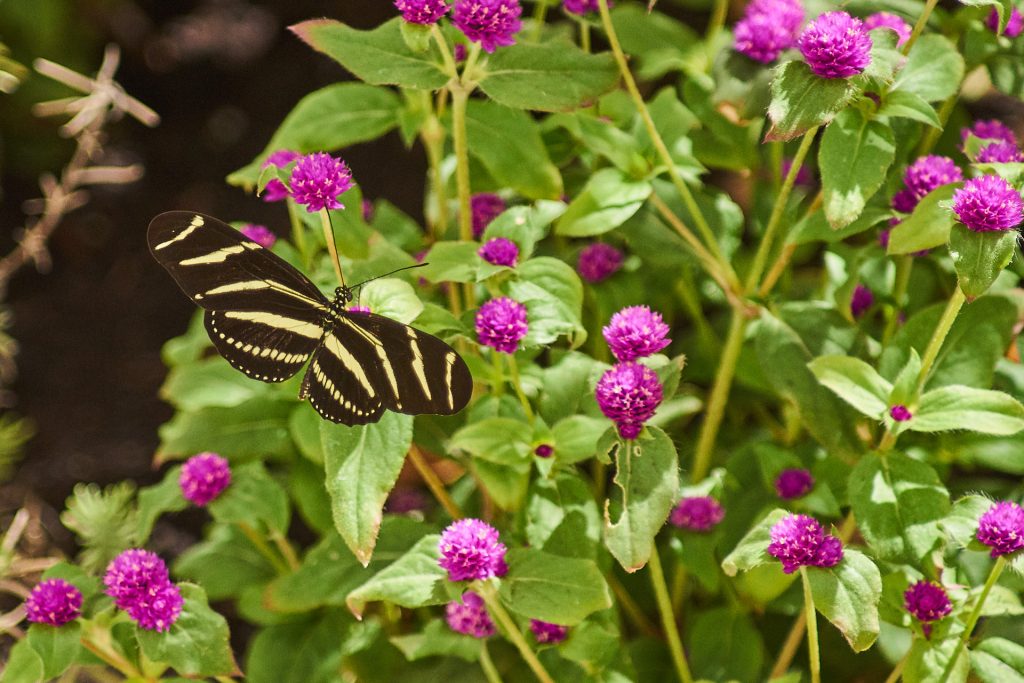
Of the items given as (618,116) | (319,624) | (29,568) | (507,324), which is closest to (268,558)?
(319,624)

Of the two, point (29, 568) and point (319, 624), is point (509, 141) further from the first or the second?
point (29, 568)

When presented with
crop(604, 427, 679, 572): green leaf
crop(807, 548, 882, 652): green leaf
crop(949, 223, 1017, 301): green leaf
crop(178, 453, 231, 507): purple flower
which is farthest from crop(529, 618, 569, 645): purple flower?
crop(949, 223, 1017, 301): green leaf

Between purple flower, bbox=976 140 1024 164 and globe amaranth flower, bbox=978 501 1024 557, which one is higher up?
purple flower, bbox=976 140 1024 164

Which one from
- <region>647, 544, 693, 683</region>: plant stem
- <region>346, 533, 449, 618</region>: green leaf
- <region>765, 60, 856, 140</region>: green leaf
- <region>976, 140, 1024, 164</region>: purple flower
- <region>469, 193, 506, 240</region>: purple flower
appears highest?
<region>765, 60, 856, 140</region>: green leaf

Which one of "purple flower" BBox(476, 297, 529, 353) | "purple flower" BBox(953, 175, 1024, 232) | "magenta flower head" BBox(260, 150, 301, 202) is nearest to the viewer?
"purple flower" BBox(953, 175, 1024, 232)

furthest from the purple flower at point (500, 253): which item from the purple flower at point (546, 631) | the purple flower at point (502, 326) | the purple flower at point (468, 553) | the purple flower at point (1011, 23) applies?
the purple flower at point (1011, 23)

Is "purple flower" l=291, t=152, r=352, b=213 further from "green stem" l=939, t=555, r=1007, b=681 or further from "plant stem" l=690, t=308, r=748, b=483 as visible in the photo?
"green stem" l=939, t=555, r=1007, b=681
